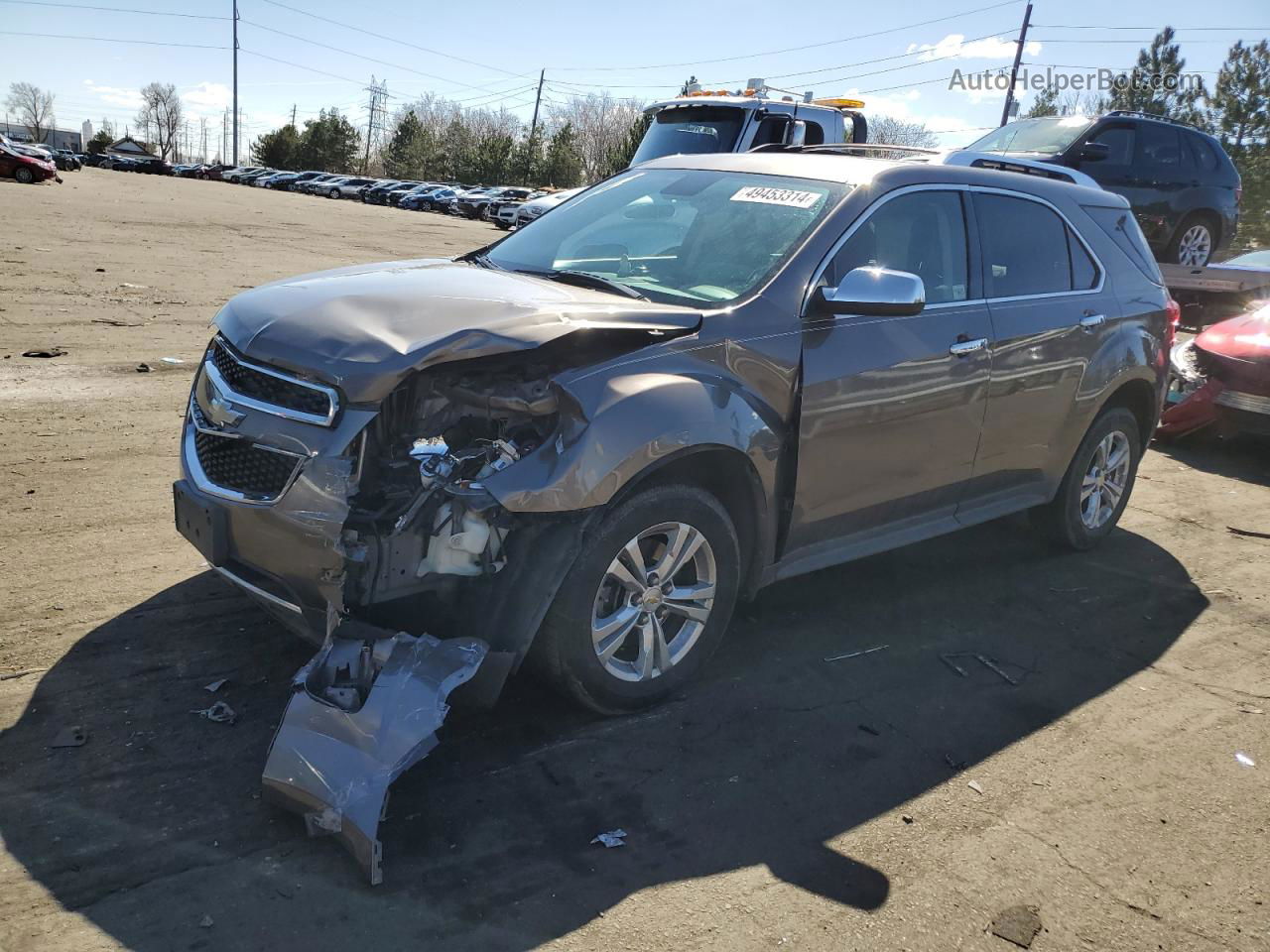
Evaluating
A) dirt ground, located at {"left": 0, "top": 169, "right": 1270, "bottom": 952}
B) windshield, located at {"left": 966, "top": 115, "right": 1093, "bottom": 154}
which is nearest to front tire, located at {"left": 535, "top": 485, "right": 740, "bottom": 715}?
dirt ground, located at {"left": 0, "top": 169, "right": 1270, "bottom": 952}

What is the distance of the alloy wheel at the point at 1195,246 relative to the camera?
1315cm

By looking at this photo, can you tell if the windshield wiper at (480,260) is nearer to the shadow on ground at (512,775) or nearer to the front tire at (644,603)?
the front tire at (644,603)

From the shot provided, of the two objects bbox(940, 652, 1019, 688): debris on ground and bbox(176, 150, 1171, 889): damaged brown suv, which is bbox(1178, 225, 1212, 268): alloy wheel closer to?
bbox(176, 150, 1171, 889): damaged brown suv

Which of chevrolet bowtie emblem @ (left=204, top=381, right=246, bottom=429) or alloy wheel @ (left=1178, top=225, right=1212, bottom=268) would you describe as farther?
alloy wheel @ (left=1178, top=225, right=1212, bottom=268)

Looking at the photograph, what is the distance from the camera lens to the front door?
420cm

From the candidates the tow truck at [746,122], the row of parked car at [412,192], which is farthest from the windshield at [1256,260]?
the row of parked car at [412,192]

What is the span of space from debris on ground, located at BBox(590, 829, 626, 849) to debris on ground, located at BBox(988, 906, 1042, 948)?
1083mm

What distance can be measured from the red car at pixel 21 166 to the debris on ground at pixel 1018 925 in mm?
41323

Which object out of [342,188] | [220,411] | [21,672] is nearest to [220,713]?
[21,672]

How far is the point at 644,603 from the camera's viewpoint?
3795 millimetres

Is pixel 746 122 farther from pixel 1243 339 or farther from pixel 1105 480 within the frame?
pixel 1105 480

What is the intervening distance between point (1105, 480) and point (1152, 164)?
8.14 metres

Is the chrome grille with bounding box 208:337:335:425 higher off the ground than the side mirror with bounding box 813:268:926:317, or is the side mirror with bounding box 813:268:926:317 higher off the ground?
the side mirror with bounding box 813:268:926:317

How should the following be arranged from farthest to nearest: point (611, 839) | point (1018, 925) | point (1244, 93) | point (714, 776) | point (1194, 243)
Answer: point (1244, 93)
point (1194, 243)
point (714, 776)
point (611, 839)
point (1018, 925)
